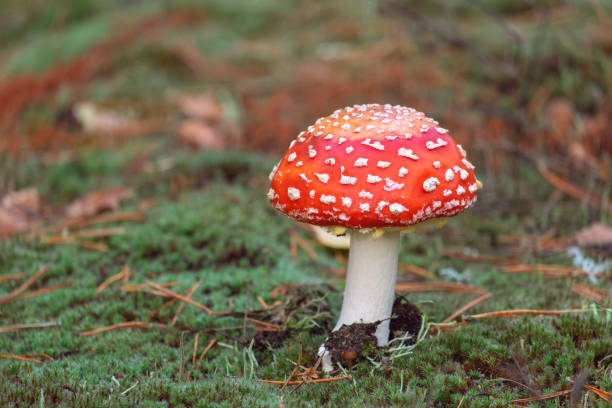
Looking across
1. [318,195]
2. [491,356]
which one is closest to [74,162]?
[318,195]

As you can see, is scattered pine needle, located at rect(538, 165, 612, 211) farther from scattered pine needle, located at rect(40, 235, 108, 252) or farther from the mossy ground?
scattered pine needle, located at rect(40, 235, 108, 252)

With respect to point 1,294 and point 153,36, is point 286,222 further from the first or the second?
point 153,36

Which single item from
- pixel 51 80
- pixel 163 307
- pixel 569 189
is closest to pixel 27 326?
pixel 163 307

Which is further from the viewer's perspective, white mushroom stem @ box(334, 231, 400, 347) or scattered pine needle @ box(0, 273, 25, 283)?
scattered pine needle @ box(0, 273, 25, 283)

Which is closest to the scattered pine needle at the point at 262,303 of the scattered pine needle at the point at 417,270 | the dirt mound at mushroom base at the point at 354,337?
the dirt mound at mushroom base at the point at 354,337

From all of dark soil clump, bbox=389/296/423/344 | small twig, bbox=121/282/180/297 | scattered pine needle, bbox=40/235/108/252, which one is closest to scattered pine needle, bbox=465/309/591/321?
dark soil clump, bbox=389/296/423/344

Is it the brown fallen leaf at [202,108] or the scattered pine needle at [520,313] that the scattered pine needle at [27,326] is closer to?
the scattered pine needle at [520,313]
